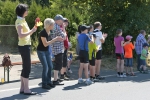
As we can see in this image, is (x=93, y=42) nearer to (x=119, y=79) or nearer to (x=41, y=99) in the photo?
(x=119, y=79)

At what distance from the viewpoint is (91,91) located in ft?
26.1

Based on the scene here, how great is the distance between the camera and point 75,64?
42.4 feet

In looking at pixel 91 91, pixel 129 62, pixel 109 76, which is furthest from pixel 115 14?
pixel 91 91

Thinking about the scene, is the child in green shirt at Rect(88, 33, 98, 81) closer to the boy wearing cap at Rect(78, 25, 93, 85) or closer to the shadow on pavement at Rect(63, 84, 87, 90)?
the boy wearing cap at Rect(78, 25, 93, 85)

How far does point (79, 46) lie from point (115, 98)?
7.11 feet

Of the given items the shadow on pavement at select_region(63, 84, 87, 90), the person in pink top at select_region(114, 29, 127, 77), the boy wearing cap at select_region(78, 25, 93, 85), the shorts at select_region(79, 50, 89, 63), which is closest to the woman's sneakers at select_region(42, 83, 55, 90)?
the shadow on pavement at select_region(63, 84, 87, 90)

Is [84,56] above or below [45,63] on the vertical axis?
above

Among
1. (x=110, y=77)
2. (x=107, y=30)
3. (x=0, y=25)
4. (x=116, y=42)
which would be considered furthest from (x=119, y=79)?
(x=0, y=25)

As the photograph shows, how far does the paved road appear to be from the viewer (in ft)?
23.8

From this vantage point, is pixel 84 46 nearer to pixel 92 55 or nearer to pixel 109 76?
pixel 92 55

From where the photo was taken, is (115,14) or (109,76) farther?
(115,14)

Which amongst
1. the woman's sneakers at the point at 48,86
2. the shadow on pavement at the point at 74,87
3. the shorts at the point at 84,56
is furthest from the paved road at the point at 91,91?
the shorts at the point at 84,56

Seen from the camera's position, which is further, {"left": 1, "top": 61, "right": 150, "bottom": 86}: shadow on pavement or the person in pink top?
the person in pink top

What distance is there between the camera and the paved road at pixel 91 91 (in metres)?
7.27
